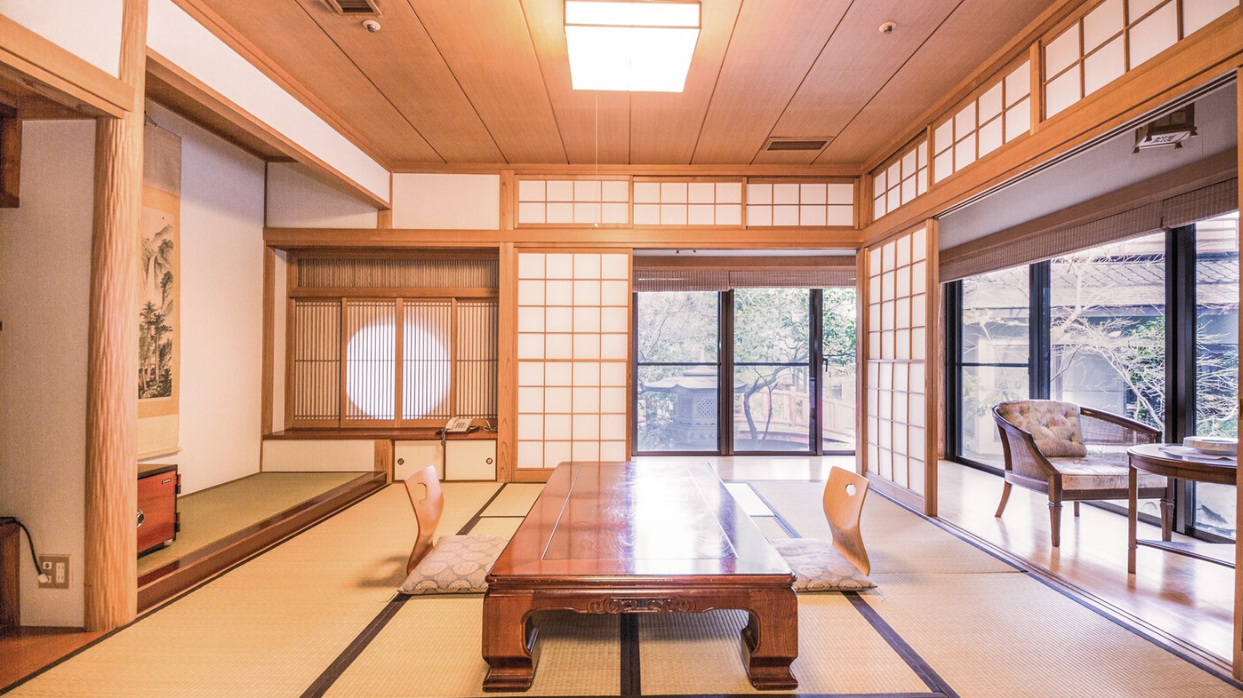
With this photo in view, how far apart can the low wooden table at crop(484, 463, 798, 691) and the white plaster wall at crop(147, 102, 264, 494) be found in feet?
10.9

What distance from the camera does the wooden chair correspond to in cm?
300

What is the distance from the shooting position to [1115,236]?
12.4 ft

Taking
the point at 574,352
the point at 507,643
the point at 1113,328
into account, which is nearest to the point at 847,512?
the point at 507,643

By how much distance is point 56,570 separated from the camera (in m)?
2.08

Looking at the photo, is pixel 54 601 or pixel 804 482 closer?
pixel 54 601

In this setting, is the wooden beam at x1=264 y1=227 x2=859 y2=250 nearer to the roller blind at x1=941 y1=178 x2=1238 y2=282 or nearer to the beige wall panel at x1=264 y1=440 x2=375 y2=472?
the roller blind at x1=941 y1=178 x2=1238 y2=282

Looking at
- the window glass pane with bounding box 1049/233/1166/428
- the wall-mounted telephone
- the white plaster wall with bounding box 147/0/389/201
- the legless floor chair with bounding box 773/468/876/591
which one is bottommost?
the legless floor chair with bounding box 773/468/876/591

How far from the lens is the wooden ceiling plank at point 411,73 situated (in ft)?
8.80


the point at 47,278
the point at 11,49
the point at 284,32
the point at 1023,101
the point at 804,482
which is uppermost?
the point at 284,32

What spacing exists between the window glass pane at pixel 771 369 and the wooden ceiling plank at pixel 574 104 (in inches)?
100

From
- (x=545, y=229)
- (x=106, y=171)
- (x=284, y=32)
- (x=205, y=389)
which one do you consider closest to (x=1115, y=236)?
(x=545, y=229)

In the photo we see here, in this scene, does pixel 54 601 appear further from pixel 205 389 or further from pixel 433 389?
pixel 433 389

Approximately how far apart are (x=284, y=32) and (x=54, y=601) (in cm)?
294

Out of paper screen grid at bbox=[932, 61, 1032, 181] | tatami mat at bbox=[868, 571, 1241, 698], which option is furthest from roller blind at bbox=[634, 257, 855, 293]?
tatami mat at bbox=[868, 571, 1241, 698]
